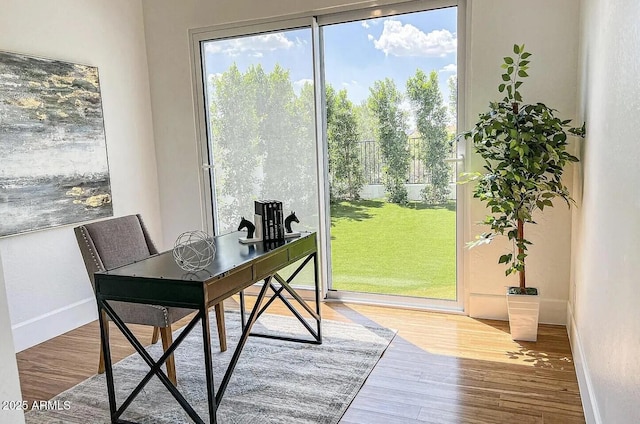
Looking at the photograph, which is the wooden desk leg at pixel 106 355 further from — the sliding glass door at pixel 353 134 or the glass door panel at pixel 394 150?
the glass door panel at pixel 394 150

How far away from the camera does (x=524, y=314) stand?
10.6 feet

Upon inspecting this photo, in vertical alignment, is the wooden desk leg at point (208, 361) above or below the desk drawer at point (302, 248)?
below

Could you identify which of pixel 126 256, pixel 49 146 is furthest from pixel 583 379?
pixel 49 146

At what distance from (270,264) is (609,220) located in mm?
1624

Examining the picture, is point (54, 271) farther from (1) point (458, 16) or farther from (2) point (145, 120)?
(1) point (458, 16)

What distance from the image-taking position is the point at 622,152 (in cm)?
173

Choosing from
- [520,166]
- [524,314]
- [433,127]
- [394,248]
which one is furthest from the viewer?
[394,248]

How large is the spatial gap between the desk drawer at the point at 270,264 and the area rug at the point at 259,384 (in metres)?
0.65

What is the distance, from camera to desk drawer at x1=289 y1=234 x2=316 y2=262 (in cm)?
295

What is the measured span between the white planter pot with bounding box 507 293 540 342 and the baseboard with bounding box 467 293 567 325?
339mm

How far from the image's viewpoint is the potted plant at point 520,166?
9.81 ft

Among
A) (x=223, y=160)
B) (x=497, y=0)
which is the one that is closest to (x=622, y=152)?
(x=497, y=0)

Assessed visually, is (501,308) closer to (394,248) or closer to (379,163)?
(394,248)

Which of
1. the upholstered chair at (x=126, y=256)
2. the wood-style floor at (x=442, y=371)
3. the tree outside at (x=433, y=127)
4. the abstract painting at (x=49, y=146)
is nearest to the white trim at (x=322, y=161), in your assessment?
the wood-style floor at (x=442, y=371)
